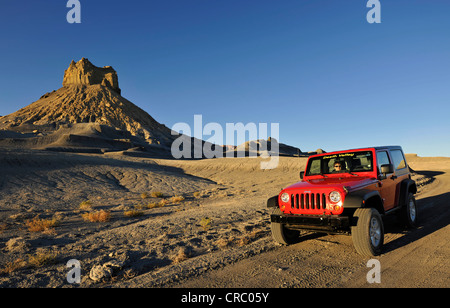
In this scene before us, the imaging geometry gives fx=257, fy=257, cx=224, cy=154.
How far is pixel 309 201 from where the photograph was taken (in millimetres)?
5359

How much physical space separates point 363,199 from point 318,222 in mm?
961

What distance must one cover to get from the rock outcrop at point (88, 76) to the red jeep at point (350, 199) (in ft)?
536

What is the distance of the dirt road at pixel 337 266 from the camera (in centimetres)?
419

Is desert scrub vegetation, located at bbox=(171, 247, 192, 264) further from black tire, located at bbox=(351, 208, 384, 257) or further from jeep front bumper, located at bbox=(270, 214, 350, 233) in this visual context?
black tire, located at bbox=(351, 208, 384, 257)

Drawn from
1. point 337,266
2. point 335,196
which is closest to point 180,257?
point 337,266

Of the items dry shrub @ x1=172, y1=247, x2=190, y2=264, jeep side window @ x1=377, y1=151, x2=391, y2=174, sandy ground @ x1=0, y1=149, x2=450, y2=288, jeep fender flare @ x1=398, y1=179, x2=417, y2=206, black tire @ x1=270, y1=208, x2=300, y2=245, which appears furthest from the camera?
jeep fender flare @ x1=398, y1=179, x2=417, y2=206

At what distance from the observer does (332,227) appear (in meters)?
5.00

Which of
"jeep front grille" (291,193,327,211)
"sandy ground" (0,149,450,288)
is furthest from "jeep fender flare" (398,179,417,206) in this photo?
"jeep front grille" (291,193,327,211)

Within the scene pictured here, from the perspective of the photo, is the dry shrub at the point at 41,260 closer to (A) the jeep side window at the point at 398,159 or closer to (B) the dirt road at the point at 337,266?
(B) the dirt road at the point at 337,266

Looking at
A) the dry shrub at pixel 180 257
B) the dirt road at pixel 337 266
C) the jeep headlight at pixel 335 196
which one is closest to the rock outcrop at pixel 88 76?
the dry shrub at pixel 180 257

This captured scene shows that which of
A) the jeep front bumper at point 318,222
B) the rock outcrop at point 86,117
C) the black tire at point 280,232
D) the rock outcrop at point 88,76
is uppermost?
the rock outcrop at point 88,76

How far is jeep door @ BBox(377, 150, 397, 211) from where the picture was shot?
6078 millimetres

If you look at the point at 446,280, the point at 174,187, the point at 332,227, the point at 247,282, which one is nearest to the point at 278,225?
the point at 332,227
